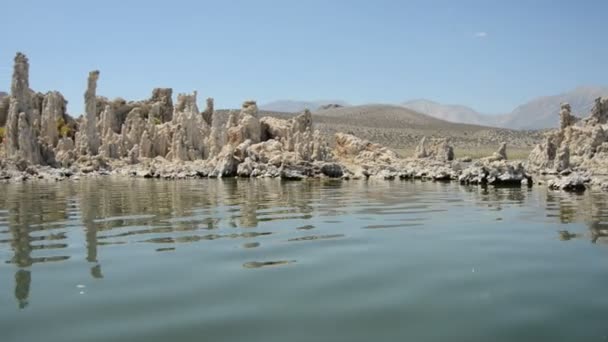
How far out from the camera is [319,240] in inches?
450

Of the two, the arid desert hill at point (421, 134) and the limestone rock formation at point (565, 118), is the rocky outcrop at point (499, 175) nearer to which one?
the limestone rock formation at point (565, 118)

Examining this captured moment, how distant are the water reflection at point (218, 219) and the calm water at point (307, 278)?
0.06 meters

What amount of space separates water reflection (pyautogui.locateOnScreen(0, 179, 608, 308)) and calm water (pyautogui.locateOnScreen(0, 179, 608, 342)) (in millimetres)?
64

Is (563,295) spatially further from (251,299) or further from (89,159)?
(89,159)

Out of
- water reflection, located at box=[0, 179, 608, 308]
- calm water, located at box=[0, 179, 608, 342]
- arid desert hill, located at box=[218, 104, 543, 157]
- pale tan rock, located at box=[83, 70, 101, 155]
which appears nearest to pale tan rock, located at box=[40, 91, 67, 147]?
pale tan rock, located at box=[83, 70, 101, 155]

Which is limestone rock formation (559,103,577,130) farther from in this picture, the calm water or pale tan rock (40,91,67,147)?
pale tan rock (40,91,67,147)

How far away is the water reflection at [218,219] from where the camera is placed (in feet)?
35.1

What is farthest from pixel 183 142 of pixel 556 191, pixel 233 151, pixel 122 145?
pixel 556 191

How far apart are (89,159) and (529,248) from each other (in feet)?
184

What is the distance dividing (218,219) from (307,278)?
25.5 ft

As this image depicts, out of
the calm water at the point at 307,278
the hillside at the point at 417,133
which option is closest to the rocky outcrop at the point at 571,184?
the calm water at the point at 307,278

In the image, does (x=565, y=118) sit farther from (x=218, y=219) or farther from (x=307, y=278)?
(x=307, y=278)

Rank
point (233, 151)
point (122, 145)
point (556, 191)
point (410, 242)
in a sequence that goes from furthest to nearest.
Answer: point (122, 145), point (233, 151), point (556, 191), point (410, 242)

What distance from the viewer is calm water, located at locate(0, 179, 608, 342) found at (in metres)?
5.84
